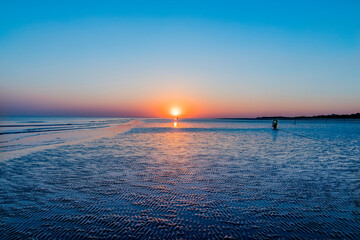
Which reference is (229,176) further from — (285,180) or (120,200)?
(120,200)

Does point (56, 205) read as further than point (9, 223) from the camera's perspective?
Yes

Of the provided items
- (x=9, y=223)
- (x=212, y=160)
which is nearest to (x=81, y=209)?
(x=9, y=223)

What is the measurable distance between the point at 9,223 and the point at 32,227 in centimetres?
64

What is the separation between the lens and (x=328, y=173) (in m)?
8.76

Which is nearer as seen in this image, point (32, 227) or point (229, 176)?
point (32, 227)

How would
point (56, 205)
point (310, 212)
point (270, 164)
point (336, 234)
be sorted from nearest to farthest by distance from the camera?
1. point (336, 234)
2. point (310, 212)
3. point (56, 205)
4. point (270, 164)

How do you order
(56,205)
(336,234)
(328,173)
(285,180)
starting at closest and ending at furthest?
(336,234) < (56,205) < (285,180) < (328,173)

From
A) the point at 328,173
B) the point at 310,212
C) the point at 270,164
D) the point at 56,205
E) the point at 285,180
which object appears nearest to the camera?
the point at 310,212

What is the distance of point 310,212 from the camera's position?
5062mm

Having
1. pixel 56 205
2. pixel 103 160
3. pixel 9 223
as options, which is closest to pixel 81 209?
pixel 56 205

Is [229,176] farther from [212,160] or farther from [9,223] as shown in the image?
[9,223]

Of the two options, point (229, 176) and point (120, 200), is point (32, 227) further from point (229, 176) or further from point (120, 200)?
point (229, 176)

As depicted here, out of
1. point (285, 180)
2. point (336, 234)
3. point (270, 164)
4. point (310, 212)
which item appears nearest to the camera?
point (336, 234)

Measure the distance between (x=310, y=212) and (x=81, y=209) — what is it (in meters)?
5.73
